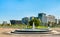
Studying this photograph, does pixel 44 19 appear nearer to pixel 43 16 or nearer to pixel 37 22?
pixel 43 16

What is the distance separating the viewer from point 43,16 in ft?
409

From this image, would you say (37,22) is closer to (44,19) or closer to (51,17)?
(44,19)

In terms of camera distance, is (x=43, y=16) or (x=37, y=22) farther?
(x=43, y=16)

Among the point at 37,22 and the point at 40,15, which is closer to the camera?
the point at 37,22

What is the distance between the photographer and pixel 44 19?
4860 inches

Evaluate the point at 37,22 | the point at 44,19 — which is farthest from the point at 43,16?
the point at 37,22

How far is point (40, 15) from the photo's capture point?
12706 cm

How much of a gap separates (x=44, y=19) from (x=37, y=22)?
2328 inches

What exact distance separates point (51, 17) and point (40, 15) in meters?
10.2

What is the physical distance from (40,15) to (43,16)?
3.16m

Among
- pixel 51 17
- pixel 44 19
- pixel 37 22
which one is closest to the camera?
pixel 37 22

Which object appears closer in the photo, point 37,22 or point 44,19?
point 37,22

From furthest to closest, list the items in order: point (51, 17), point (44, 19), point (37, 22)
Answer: point (51, 17)
point (44, 19)
point (37, 22)

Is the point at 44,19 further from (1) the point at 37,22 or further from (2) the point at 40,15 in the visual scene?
(1) the point at 37,22
